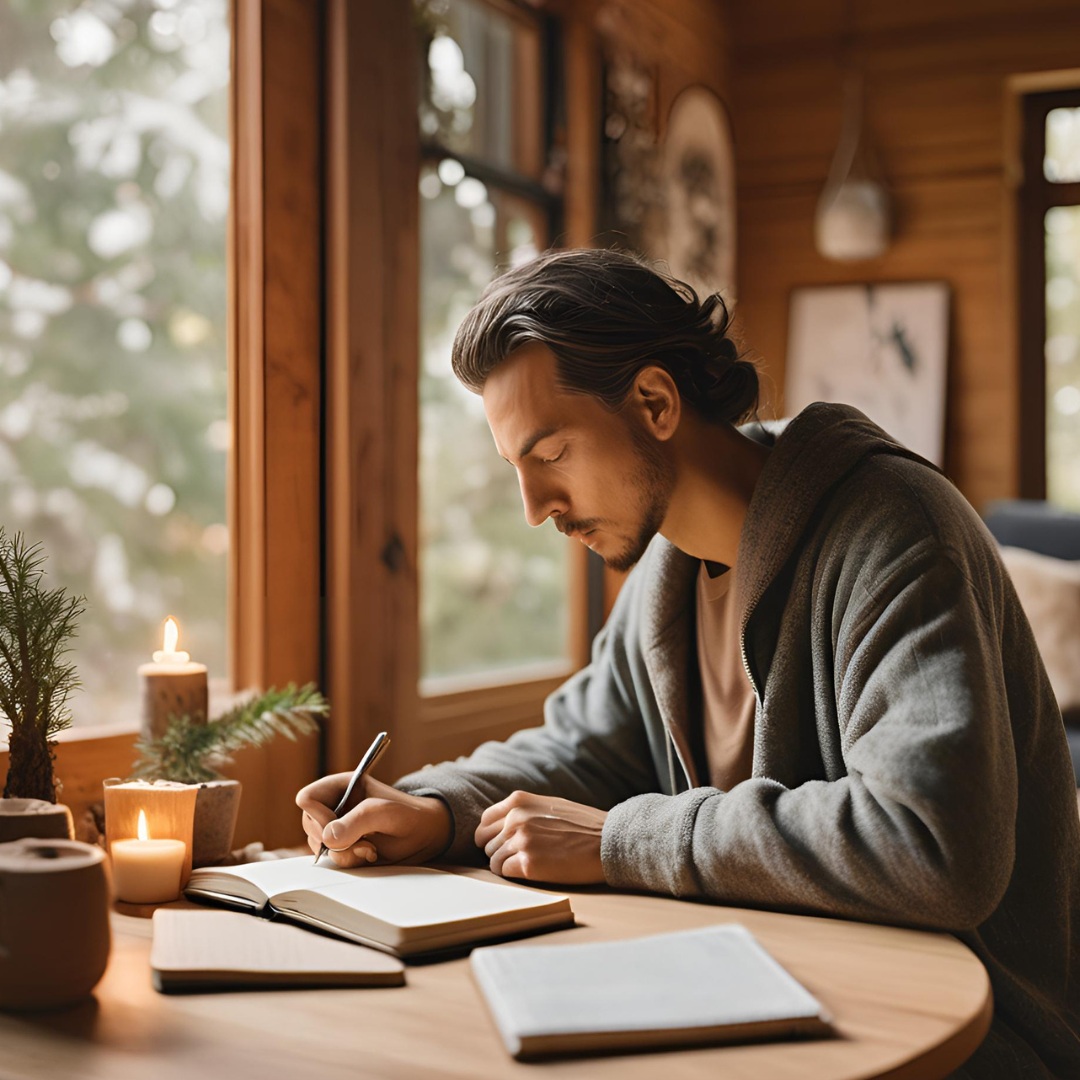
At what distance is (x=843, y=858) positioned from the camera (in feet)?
3.65

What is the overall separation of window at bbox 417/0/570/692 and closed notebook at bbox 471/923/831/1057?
182cm

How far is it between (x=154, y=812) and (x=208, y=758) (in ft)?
0.69

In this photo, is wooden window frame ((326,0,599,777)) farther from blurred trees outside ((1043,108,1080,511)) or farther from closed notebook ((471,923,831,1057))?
blurred trees outside ((1043,108,1080,511))

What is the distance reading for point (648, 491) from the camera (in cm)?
150

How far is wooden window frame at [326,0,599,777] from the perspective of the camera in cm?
240

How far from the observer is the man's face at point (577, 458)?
1.45 m

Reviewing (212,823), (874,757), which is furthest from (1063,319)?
(212,823)

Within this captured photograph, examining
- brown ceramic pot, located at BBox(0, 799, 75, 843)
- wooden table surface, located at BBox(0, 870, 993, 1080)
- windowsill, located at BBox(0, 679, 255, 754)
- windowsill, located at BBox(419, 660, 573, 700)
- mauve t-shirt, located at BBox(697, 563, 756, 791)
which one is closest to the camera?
wooden table surface, located at BBox(0, 870, 993, 1080)

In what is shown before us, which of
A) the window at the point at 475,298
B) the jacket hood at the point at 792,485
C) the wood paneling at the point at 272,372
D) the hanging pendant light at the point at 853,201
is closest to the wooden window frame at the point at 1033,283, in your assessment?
the hanging pendant light at the point at 853,201

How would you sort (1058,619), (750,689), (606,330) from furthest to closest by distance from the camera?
(1058,619) < (750,689) < (606,330)

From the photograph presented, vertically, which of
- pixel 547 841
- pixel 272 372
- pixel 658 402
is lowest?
pixel 547 841

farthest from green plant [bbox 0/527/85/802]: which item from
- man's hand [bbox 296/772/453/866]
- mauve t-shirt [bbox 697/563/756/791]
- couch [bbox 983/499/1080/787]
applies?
couch [bbox 983/499/1080/787]

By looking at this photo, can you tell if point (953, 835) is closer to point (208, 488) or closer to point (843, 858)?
point (843, 858)

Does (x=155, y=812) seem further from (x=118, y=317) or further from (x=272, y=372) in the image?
(x=272, y=372)
